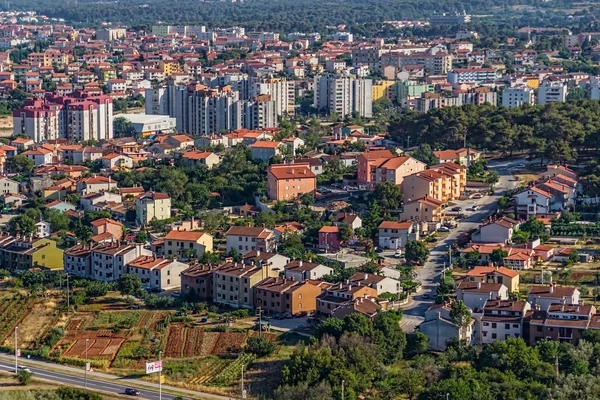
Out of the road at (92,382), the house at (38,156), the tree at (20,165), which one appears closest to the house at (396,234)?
the road at (92,382)

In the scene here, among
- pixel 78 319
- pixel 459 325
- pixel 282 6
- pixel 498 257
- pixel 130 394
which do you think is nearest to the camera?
pixel 130 394

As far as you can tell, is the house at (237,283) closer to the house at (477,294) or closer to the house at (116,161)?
the house at (477,294)

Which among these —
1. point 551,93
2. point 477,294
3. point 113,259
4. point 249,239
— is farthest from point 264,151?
point 551,93

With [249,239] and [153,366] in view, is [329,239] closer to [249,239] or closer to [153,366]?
[249,239]

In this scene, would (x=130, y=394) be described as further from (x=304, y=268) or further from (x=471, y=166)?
(x=471, y=166)

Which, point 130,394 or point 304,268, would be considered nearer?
point 130,394

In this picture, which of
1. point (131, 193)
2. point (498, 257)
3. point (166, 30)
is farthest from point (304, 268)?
point (166, 30)
